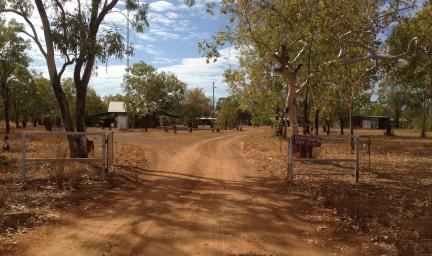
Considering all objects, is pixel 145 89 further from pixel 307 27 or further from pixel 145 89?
pixel 307 27

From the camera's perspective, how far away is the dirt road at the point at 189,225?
23.9ft

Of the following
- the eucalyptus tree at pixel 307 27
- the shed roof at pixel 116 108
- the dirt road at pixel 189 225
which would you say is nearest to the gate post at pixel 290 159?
the dirt road at pixel 189 225

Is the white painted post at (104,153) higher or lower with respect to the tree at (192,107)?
lower

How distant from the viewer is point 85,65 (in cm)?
1733

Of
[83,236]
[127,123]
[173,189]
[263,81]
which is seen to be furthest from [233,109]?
[83,236]

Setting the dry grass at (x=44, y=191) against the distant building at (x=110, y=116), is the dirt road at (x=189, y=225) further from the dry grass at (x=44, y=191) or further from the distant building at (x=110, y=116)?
the distant building at (x=110, y=116)

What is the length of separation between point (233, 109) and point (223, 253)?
229 ft

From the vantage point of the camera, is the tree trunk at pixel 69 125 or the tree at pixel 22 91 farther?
the tree at pixel 22 91

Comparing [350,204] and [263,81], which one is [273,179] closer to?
[350,204]

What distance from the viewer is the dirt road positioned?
7270mm

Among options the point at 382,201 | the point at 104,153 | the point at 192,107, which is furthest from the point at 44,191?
the point at 192,107

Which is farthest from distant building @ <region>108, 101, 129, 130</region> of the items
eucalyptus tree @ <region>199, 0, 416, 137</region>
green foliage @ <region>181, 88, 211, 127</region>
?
eucalyptus tree @ <region>199, 0, 416, 137</region>

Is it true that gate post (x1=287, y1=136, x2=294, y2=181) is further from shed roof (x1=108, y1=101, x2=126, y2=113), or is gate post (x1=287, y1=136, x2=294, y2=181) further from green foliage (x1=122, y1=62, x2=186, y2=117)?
shed roof (x1=108, y1=101, x2=126, y2=113)

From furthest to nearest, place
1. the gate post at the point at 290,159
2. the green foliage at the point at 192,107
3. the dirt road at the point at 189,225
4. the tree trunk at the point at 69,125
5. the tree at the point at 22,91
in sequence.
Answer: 1. the green foliage at the point at 192,107
2. the tree at the point at 22,91
3. the tree trunk at the point at 69,125
4. the gate post at the point at 290,159
5. the dirt road at the point at 189,225
